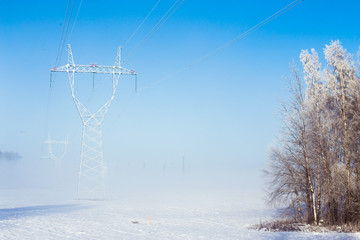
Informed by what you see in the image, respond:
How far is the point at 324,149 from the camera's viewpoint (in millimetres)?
27000

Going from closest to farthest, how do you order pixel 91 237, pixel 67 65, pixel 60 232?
pixel 91 237
pixel 60 232
pixel 67 65

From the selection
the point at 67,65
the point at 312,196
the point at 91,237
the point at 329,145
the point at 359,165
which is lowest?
the point at 91,237

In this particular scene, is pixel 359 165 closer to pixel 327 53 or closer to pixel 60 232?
pixel 327 53

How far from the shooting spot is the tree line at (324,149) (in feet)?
81.8

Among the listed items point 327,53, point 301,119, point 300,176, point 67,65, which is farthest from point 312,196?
point 67,65

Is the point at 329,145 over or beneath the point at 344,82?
beneath

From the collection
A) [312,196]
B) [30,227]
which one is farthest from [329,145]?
[30,227]

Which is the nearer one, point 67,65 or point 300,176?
point 300,176

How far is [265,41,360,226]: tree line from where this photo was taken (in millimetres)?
24938

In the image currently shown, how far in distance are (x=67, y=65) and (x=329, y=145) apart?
2380 centimetres

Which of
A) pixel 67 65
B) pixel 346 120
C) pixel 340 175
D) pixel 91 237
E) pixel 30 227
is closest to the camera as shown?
pixel 91 237

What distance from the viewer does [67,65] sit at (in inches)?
1231

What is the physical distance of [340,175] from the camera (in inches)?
962

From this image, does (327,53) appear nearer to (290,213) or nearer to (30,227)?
(290,213)
